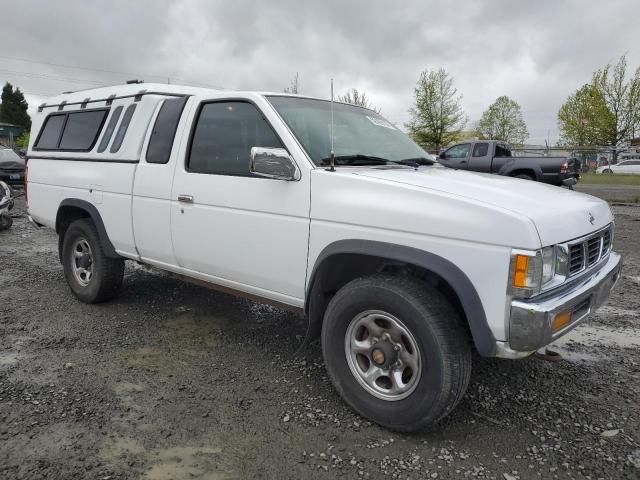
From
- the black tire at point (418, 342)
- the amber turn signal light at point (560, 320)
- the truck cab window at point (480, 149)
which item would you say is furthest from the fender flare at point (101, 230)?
the truck cab window at point (480, 149)

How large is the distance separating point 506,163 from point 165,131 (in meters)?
13.5

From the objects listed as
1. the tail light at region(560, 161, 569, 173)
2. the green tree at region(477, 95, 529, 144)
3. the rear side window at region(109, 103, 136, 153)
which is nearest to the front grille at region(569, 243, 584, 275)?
the rear side window at region(109, 103, 136, 153)

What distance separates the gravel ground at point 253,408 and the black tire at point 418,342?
0.51ft

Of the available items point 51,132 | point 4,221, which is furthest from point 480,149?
point 51,132

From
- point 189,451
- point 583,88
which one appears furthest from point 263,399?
point 583,88

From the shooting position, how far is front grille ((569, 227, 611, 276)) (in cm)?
275

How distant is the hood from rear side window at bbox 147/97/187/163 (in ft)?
5.71

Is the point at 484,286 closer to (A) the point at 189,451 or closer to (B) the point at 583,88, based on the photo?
(A) the point at 189,451

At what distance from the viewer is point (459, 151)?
16625 millimetres

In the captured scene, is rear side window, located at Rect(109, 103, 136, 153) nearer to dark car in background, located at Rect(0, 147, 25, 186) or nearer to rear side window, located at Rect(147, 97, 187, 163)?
rear side window, located at Rect(147, 97, 187, 163)

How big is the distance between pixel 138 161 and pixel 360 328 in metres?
2.47

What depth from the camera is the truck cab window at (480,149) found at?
16.0m

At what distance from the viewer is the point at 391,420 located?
2.84m

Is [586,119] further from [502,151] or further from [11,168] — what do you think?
[11,168]
